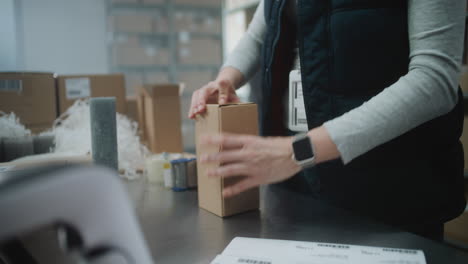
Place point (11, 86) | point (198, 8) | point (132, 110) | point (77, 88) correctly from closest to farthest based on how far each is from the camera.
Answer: point (11, 86) < point (77, 88) < point (132, 110) < point (198, 8)

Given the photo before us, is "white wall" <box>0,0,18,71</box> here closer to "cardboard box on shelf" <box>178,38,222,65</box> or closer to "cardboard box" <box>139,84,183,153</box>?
"cardboard box" <box>139,84,183,153</box>

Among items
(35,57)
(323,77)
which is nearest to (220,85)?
(323,77)

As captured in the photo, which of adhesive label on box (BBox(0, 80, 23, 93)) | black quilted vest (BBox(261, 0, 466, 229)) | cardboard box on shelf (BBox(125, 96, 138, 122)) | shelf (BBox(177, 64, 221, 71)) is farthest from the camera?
shelf (BBox(177, 64, 221, 71))

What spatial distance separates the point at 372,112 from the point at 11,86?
121 cm

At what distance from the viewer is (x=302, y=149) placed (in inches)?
25.1

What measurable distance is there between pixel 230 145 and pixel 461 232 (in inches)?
Answer: 67.2

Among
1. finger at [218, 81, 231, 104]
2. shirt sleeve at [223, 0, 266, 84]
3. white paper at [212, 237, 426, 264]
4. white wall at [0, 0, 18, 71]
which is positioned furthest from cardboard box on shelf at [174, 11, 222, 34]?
white paper at [212, 237, 426, 264]

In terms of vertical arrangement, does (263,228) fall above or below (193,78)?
below

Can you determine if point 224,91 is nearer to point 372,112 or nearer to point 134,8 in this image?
point 372,112

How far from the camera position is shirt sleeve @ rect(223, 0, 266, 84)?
1.10 meters

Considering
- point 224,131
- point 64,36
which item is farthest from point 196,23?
point 224,131

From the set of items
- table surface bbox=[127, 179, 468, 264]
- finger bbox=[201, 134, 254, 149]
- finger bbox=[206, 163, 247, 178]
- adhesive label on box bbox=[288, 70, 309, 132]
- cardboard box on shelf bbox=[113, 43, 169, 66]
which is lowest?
table surface bbox=[127, 179, 468, 264]

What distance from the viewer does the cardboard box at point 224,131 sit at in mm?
781

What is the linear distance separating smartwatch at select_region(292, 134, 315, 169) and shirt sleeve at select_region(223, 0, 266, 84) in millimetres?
510
